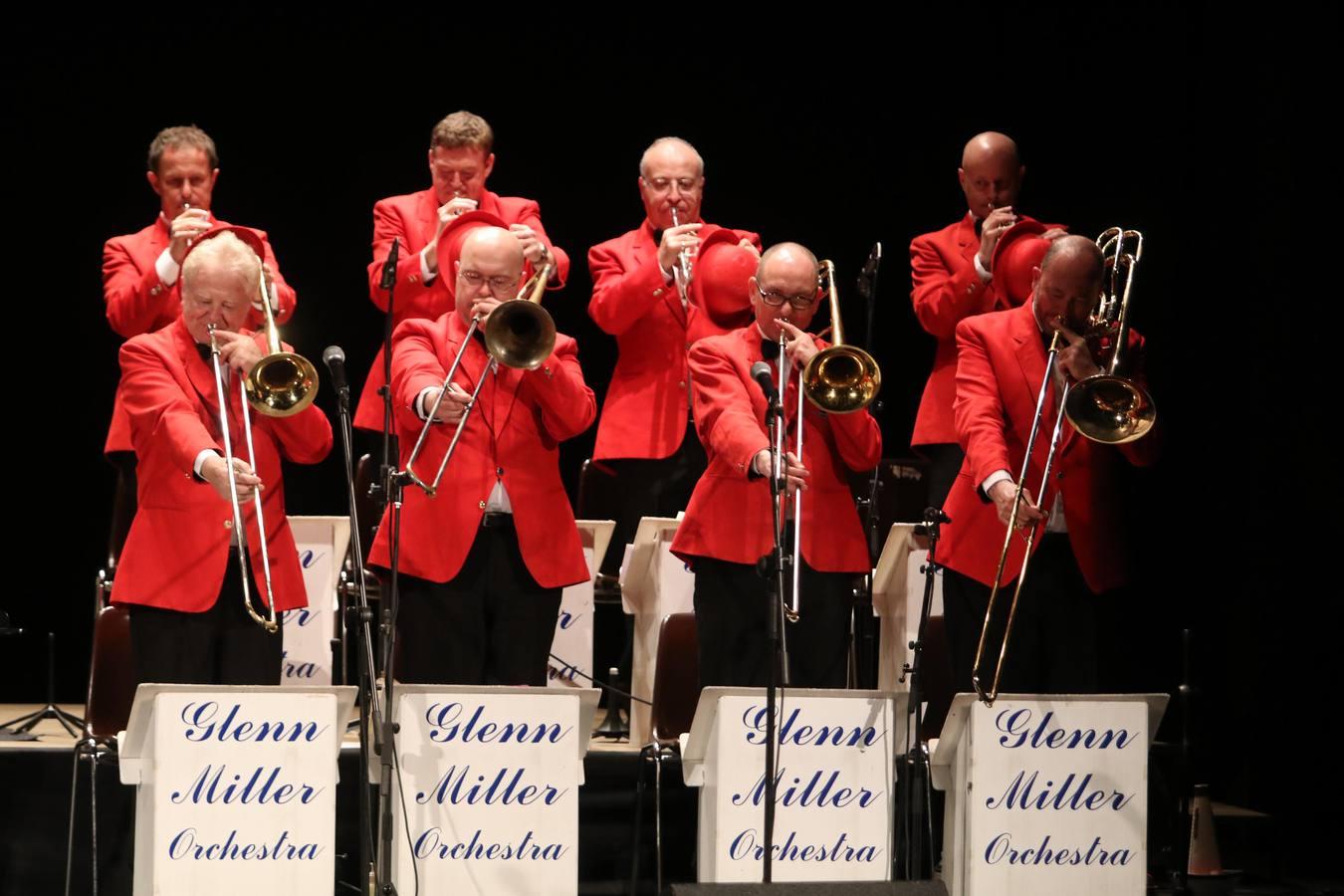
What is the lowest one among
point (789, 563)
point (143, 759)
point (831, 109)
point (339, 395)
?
point (143, 759)

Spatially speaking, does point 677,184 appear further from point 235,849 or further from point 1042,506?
point 235,849

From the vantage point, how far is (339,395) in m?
4.04

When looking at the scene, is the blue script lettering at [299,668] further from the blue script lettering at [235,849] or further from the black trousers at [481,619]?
the blue script lettering at [235,849]

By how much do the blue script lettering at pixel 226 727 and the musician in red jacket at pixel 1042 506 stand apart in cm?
158

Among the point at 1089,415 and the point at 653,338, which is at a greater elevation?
the point at 653,338

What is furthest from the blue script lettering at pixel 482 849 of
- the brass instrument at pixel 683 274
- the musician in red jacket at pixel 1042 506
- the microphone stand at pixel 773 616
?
the brass instrument at pixel 683 274

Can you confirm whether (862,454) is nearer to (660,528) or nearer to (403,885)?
(660,528)

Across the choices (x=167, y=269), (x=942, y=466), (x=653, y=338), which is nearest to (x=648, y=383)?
(x=653, y=338)

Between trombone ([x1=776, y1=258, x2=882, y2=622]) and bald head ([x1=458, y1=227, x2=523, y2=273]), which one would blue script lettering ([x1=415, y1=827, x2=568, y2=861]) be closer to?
trombone ([x1=776, y1=258, x2=882, y2=622])

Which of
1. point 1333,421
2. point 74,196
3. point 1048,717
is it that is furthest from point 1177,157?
point 74,196

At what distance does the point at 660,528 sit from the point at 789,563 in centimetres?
109

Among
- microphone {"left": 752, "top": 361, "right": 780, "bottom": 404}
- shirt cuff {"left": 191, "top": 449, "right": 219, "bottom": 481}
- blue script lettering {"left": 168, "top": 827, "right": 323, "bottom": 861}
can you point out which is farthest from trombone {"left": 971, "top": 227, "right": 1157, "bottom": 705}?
shirt cuff {"left": 191, "top": 449, "right": 219, "bottom": 481}

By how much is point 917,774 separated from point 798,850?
370mm

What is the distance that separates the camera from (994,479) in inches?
169
